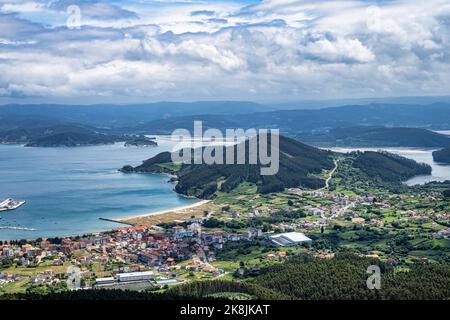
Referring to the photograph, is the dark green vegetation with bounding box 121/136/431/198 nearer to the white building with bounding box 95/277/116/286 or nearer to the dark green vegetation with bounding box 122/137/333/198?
the dark green vegetation with bounding box 122/137/333/198

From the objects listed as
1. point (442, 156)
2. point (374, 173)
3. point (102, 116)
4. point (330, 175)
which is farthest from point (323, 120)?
point (330, 175)

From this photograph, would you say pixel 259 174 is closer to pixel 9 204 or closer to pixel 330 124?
pixel 9 204

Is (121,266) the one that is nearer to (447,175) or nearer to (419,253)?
(419,253)

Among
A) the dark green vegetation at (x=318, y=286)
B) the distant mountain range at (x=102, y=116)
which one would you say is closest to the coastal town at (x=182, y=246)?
the dark green vegetation at (x=318, y=286)

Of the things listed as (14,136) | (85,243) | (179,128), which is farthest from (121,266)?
(179,128)

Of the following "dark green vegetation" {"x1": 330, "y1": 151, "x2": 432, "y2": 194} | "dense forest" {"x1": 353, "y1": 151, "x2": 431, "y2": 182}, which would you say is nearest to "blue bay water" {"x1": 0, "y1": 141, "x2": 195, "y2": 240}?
"dark green vegetation" {"x1": 330, "y1": 151, "x2": 432, "y2": 194}

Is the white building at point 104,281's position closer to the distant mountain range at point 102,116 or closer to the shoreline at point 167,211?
the shoreline at point 167,211
